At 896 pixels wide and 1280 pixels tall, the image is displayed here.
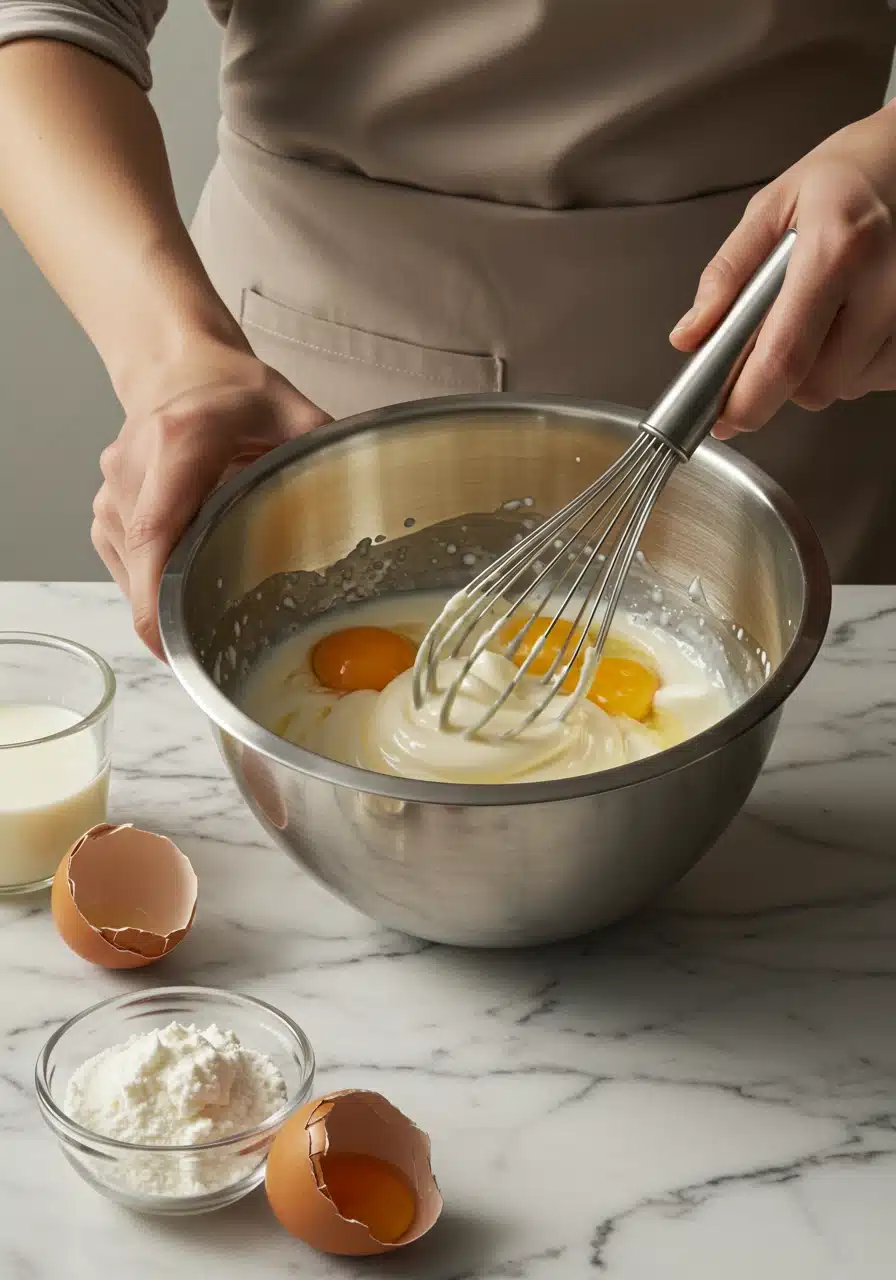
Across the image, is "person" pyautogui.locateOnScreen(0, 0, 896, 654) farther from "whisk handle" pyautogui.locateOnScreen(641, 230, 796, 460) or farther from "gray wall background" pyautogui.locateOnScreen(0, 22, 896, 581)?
"gray wall background" pyautogui.locateOnScreen(0, 22, 896, 581)

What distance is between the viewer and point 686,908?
1039 mm

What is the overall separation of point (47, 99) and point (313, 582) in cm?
44

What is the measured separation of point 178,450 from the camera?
1047 millimetres

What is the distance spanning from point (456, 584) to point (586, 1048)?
1.55 feet

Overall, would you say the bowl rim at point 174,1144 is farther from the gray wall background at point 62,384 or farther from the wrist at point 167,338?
the gray wall background at point 62,384

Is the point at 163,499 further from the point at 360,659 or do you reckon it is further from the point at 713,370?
the point at 713,370

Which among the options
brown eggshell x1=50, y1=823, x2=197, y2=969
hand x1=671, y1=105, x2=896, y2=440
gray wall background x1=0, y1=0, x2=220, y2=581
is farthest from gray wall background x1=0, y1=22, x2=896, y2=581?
brown eggshell x1=50, y1=823, x2=197, y2=969

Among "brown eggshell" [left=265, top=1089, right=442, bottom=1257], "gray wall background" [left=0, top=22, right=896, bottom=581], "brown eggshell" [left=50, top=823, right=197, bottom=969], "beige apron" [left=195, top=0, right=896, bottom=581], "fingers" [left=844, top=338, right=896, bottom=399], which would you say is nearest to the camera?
"brown eggshell" [left=265, top=1089, right=442, bottom=1257]

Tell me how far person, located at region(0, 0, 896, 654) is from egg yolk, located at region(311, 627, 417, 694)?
160mm

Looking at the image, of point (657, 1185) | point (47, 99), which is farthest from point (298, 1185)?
point (47, 99)

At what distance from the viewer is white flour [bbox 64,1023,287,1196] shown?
0.80 metres

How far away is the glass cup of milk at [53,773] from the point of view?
103 centimetres

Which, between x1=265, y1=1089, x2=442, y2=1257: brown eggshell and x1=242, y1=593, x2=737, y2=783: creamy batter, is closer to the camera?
x1=265, y1=1089, x2=442, y2=1257: brown eggshell

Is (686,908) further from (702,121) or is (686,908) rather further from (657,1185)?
(702,121)
